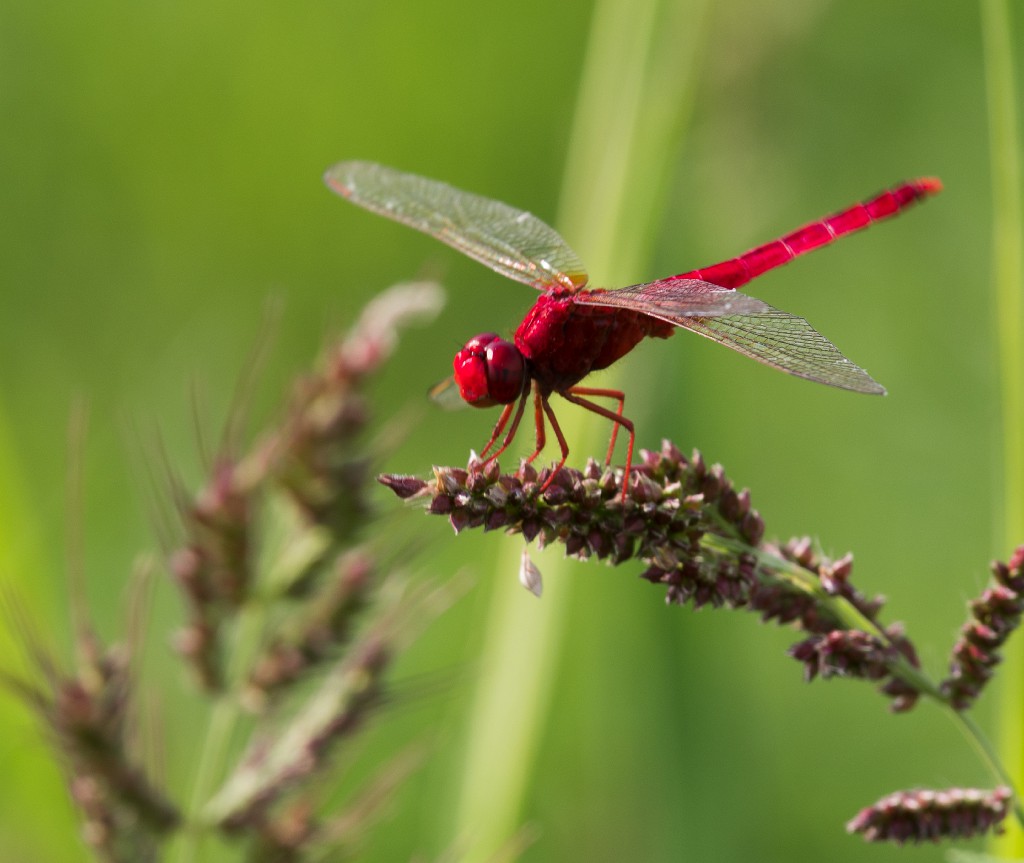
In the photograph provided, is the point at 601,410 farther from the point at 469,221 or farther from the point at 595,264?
the point at 469,221

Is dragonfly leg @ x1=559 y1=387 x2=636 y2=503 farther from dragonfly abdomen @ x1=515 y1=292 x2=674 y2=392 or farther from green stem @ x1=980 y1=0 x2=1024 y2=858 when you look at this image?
green stem @ x1=980 y1=0 x2=1024 y2=858

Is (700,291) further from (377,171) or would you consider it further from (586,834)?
(586,834)

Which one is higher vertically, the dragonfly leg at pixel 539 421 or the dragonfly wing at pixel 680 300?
the dragonfly wing at pixel 680 300

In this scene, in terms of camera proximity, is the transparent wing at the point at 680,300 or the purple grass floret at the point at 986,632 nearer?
the purple grass floret at the point at 986,632

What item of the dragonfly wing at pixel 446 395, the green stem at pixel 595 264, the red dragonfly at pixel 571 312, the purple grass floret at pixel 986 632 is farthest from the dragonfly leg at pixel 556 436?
the purple grass floret at pixel 986 632

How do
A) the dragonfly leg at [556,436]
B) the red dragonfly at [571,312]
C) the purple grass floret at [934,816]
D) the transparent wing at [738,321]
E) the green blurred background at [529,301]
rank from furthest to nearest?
the green blurred background at [529,301] < the red dragonfly at [571,312] < the transparent wing at [738,321] < the dragonfly leg at [556,436] < the purple grass floret at [934,816]

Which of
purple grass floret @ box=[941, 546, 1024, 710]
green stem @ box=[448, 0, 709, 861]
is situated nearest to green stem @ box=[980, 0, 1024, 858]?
purple grass floret @ box=[941, 546, 1024, 710]

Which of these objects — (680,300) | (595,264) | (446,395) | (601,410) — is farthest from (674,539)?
(595,264)

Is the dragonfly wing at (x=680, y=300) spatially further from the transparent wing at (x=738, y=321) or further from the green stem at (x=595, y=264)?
the green stem at (x=595, y=264)
